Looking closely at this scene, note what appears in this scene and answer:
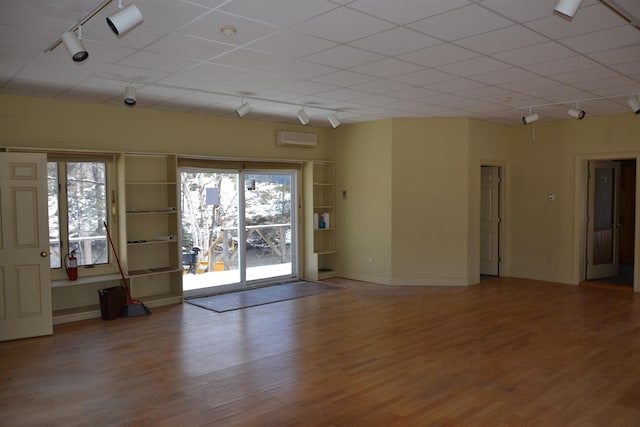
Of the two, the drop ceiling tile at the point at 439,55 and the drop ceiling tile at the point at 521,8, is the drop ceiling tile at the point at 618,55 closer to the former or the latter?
the drop ceiling tile at the point at 439,55

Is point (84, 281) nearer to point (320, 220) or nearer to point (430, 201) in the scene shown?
point (320, 220)

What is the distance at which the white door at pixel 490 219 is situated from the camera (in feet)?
29.2

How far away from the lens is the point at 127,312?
6.18m

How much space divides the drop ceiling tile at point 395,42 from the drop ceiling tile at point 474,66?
2.32 ft

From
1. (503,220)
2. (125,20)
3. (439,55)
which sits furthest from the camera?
(503,220)

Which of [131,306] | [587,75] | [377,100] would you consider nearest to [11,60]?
[131,306]

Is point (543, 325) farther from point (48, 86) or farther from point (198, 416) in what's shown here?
point (48, 86)

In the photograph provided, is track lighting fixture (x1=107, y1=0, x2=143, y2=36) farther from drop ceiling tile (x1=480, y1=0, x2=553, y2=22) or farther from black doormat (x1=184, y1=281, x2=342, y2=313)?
black doormat (x1=184, y1=281, x2=342, y2=313)

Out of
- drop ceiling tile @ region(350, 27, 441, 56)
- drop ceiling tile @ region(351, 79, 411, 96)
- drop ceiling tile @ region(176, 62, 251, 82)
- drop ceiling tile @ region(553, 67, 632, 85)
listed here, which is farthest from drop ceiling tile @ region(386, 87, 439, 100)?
drop ceiling tile @ region(176, 62, 251, 82)

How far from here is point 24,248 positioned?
5348 mm

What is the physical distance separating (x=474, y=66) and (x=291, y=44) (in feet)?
6.17

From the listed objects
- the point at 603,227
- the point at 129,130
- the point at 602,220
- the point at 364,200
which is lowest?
the point at 603,227

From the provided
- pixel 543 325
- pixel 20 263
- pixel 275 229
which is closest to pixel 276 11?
pixel 20 263

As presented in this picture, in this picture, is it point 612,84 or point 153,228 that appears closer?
point 612,84
